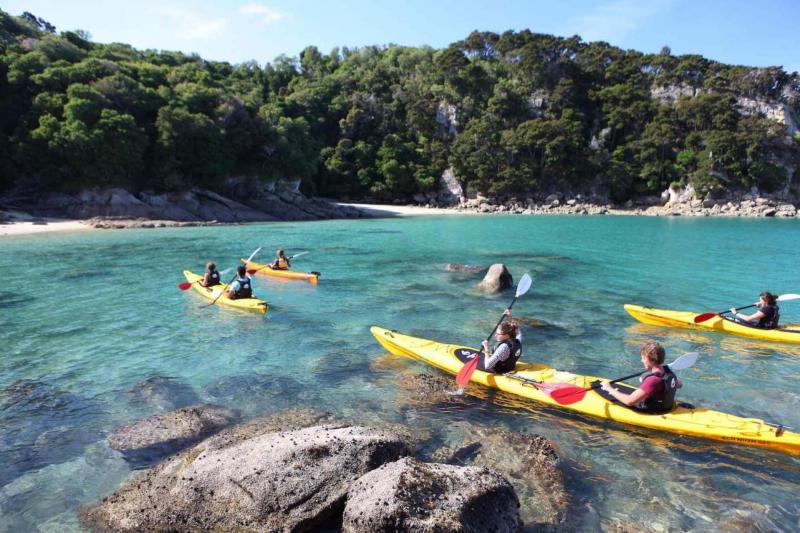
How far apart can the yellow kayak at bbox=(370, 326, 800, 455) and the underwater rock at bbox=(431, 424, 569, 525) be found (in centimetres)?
105

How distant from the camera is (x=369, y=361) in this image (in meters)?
8.44

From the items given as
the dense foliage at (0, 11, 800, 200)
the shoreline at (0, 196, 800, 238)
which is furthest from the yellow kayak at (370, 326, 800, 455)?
the shoreline at (0, 196, 800, 238)

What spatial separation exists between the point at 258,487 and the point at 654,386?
4.60 m

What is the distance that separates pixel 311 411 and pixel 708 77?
269 feet

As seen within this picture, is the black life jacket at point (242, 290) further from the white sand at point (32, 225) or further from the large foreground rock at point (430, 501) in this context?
the white sand at point (32, 225)

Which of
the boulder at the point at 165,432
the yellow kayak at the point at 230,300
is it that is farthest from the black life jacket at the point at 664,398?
the yellow kayak at the point at 230,300

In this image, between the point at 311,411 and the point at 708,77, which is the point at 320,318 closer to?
the point at 311,411

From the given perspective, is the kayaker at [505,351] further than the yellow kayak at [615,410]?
Yes

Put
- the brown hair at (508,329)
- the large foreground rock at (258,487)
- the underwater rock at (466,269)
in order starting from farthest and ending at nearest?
the underwater rock at (466,269), the brown hair at (508,329), the large foreground rock at (258,487)

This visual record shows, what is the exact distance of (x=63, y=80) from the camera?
36.7m

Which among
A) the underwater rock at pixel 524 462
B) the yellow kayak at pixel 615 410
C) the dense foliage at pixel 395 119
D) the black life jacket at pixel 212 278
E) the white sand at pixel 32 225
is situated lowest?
the underwater rock at pixel 524 462

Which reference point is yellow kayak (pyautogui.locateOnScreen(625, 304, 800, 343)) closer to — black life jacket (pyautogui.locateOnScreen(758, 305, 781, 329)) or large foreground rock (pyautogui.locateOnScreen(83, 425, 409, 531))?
black life jacket (pyautogui.locateOnScreen(758, 305, 781, 329))

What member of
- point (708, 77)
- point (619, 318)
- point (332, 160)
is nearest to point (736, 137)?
point (708, 77)

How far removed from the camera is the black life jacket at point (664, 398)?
5.82 m
